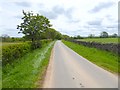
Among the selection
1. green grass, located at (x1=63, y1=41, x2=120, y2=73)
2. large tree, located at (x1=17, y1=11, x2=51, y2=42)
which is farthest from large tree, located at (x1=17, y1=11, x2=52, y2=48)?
green grass, located at (x1=63, y1=41, x2=120, y2=73)

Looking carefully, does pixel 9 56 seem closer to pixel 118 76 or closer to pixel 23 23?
pixel 118 76

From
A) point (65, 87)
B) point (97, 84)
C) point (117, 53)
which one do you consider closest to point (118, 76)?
point (97, 84)

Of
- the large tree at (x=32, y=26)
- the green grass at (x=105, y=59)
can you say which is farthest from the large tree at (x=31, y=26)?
the green grass at (x=105, y=59)

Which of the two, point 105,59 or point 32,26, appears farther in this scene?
point 32,26

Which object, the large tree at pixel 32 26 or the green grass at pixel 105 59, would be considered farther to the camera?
the large tree at pixel 32 26

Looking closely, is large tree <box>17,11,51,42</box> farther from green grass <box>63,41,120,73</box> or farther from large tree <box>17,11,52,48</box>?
green grass <box>63,41,120,73</box>

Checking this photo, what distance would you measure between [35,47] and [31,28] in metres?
3.74

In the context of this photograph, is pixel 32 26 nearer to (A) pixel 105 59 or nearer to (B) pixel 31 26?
(B) pixel 31 26

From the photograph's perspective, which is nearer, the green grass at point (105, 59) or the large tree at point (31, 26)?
the green grass at point (105, 59)

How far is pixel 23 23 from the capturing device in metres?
46.1

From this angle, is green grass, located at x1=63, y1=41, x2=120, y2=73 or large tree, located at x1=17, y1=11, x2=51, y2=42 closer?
green grass, located at x1=63, y1=41, x2=120, y2=73

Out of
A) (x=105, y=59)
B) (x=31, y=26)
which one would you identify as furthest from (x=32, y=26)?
(x=105, y=59)

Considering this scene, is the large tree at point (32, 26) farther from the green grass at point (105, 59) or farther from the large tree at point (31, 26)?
the green grass at point (105, 59)

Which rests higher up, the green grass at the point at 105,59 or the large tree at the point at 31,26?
the large tree at the point at 31,26
